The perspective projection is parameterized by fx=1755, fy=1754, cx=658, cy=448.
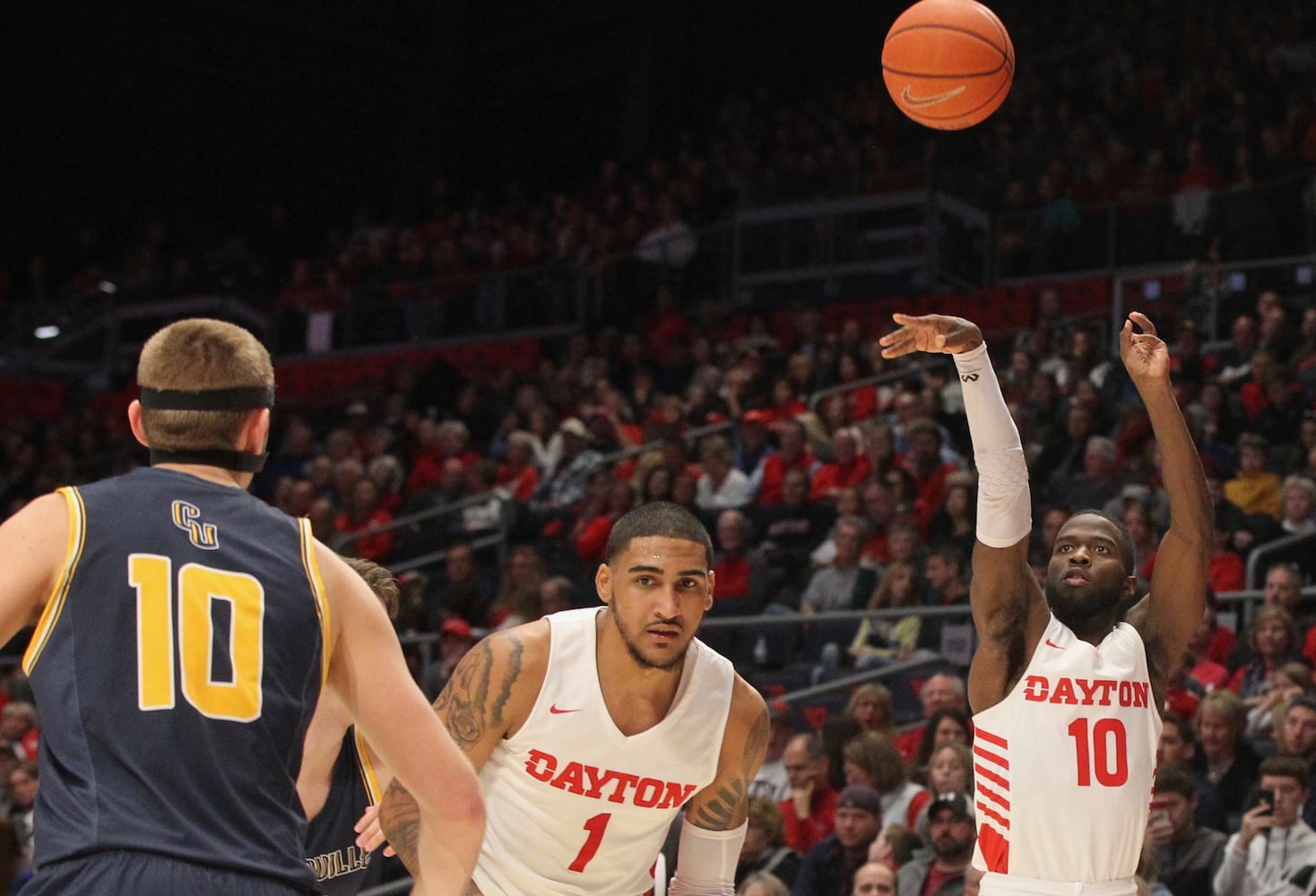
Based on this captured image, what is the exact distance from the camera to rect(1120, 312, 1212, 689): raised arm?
533cm

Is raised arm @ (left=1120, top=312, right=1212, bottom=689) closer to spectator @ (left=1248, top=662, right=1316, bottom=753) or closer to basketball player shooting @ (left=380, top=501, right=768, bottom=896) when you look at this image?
basketball player shooting @ (left=380, top=501, right=768, bottom=896)

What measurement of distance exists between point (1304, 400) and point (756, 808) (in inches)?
209

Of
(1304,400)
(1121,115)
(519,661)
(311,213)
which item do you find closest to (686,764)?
(519,661)

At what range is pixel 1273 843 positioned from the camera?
7.25 meters

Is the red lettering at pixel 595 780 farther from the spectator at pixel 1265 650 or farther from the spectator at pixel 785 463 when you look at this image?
the spectator at pixel 785 463

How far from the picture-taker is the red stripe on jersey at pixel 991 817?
5.13 metres

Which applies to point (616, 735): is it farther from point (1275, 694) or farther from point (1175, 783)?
point (1275, 694)

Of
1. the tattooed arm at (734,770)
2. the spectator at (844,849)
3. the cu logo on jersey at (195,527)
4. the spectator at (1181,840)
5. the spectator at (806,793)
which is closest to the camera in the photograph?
the cu logo on jersey at (195,527)

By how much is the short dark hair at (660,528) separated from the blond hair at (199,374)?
5.84 feet

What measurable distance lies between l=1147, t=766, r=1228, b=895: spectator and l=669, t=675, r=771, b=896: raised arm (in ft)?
10.4

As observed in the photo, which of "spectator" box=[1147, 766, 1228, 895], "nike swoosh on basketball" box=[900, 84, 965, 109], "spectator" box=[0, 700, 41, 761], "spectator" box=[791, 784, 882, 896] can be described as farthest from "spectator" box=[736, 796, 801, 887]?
"spectator" box=[0, 700, 41, 761]

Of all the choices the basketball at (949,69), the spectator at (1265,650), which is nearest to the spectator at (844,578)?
the spectator at (1265,650)

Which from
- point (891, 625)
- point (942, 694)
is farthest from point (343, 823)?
point (891, 625)

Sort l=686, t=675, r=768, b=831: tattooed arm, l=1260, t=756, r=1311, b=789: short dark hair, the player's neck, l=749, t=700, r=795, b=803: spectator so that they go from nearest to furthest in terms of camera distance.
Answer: the player's neck, l=686, t=675, r=768, b=831: tattooed arm, l=1260, t=756, r=1311, b=789: short dark hair, l=749, t=700, r=795, b=803: spectator
